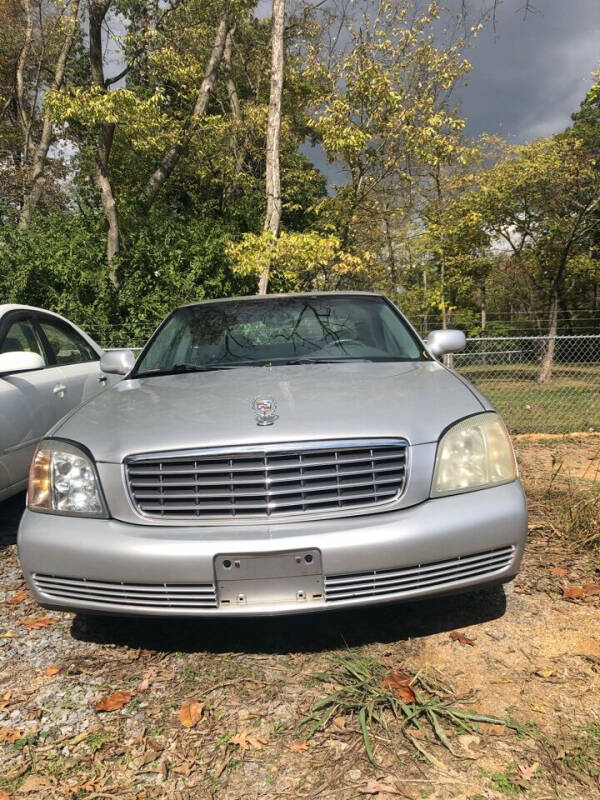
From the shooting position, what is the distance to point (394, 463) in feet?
7.32

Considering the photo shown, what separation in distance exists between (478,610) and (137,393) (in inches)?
76.3

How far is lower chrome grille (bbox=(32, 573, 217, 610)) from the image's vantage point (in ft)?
7.04

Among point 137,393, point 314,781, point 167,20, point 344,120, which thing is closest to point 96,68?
point 167,20

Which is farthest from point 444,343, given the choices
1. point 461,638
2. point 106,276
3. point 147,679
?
point 106,276

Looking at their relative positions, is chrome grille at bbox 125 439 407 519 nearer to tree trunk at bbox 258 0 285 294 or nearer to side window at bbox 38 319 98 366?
side window at bbox 38 319 98 366

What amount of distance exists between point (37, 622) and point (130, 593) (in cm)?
102

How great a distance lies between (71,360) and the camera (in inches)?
196

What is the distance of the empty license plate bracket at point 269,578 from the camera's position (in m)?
2.08

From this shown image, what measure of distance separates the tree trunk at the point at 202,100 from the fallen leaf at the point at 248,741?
45.4 ft

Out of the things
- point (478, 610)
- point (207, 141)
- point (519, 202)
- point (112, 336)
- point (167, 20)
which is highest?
point (167, 20)

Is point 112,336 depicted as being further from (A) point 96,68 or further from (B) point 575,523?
(B) point 575,523

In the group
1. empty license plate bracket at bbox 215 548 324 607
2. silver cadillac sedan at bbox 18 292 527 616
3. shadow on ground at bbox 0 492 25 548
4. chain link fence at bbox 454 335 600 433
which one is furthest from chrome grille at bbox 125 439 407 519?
chain link fence at bbox 454 335 600 433

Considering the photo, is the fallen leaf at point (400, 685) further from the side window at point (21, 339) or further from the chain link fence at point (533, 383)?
the chain link fence at point (533, 383)

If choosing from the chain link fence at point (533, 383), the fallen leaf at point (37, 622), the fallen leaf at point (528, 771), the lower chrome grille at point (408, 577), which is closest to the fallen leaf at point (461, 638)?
the lower chrome grille at point (408, 577)
